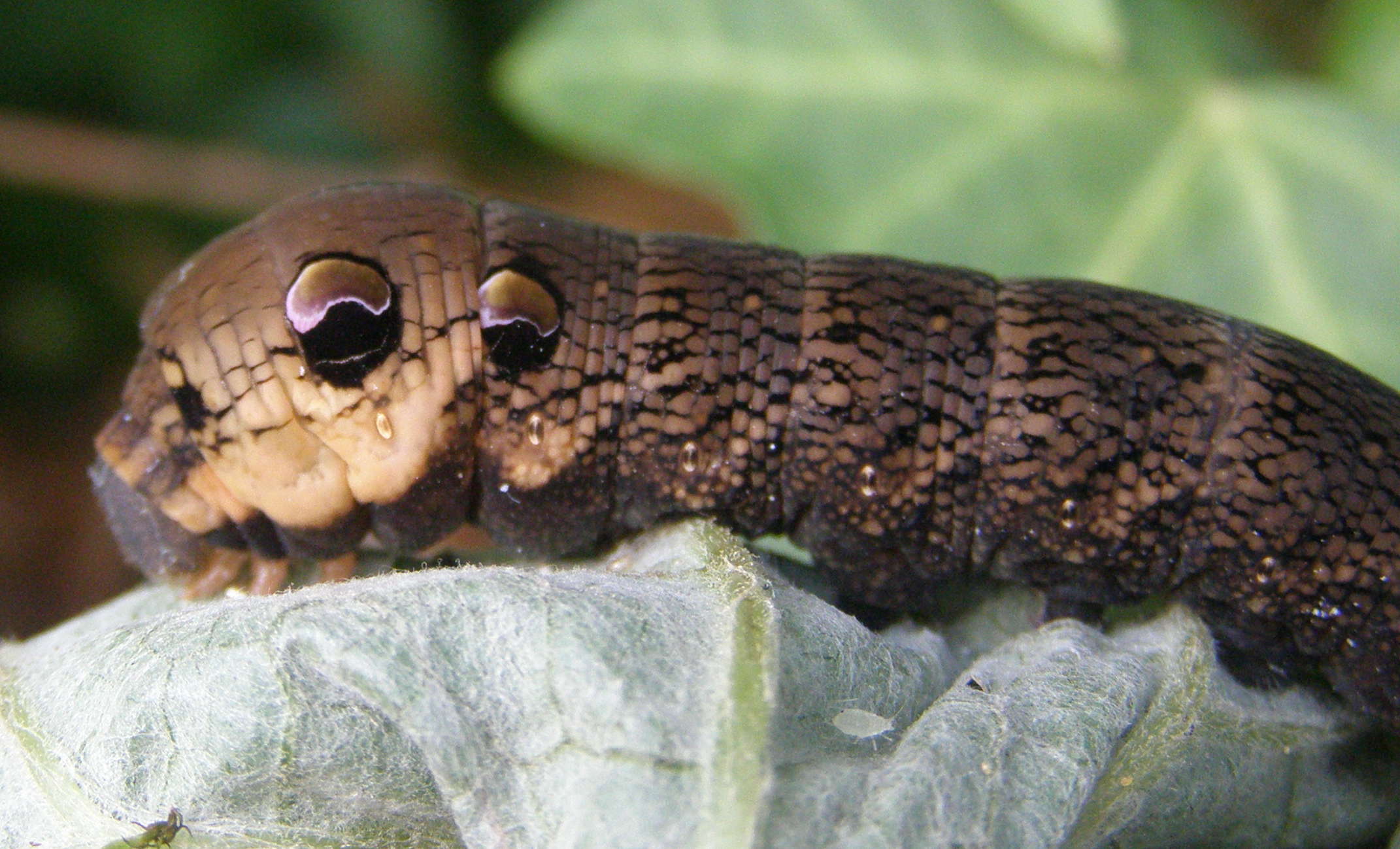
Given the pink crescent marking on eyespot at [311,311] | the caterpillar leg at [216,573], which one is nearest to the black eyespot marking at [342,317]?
the pink crescent marking on eyespot at [311,311]

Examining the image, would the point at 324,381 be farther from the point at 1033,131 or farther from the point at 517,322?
the point at 1033,131

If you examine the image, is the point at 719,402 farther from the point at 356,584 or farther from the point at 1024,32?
the point at 1024,32

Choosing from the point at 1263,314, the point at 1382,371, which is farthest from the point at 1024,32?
the point at 1382,371

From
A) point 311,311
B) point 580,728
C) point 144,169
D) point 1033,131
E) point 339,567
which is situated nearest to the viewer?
point 580,728

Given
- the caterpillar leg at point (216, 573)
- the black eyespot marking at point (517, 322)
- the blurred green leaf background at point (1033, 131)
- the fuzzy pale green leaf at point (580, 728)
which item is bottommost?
the caterpillar leg at point (216, 573)

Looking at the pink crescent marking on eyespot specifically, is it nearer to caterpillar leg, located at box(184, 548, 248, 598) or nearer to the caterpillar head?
the caterpillar head

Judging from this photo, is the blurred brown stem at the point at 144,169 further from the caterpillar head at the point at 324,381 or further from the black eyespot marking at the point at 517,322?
the black eyespot marking at the point at 517,322

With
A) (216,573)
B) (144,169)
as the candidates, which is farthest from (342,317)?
(144,169)
